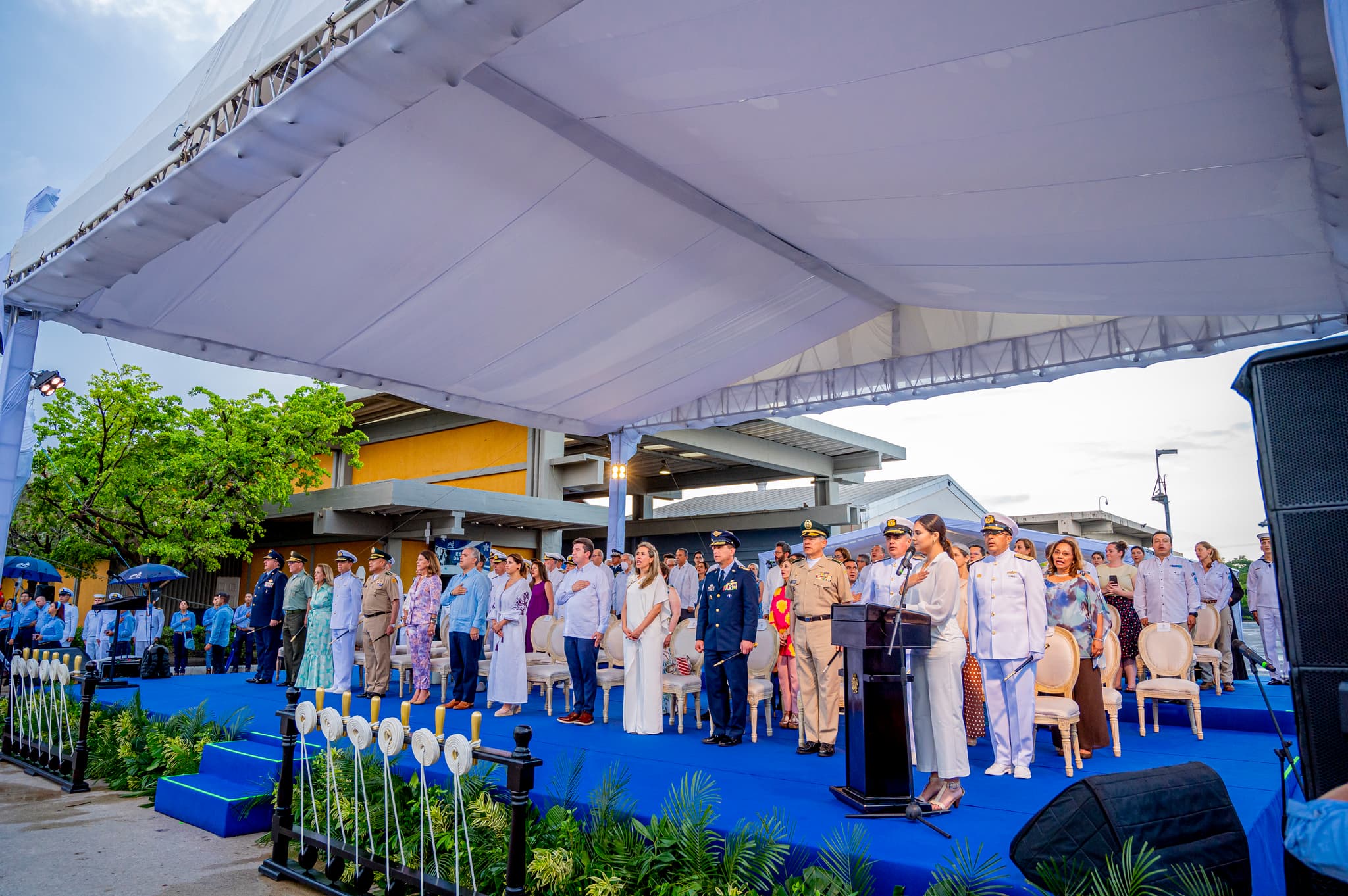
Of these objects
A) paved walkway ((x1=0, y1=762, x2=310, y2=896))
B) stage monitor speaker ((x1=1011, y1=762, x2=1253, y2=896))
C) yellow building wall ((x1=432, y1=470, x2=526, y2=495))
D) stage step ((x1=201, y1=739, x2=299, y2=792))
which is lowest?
paved walkway ((x1=0, y1=762, x2=310, y2=896))

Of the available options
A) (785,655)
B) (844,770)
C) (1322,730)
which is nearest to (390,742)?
(844,770)

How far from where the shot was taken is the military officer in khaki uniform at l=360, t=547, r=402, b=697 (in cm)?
896

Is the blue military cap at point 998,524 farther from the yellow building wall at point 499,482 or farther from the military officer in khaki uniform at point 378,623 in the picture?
the yellow building wall at point 499,482

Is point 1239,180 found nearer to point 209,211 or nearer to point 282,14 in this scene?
point 282,14

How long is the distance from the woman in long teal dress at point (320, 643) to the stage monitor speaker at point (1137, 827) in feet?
26.5

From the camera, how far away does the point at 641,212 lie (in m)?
6.88

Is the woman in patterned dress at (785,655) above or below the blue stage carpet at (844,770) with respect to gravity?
above

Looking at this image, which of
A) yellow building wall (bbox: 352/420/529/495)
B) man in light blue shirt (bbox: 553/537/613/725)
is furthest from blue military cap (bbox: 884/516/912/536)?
yellow building wall (bbox: 352/420/529/495)

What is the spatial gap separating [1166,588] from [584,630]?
648cm

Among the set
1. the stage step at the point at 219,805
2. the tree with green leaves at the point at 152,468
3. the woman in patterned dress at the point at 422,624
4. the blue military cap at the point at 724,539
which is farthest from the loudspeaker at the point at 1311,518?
the tree with green leaves at the point at 152,468

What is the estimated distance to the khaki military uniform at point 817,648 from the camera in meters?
6.19

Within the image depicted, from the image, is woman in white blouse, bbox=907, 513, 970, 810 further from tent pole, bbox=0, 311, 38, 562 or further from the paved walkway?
tent pole, bbox=0, 311, 38, 562

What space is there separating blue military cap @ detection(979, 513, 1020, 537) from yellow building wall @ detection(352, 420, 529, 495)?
727 inches

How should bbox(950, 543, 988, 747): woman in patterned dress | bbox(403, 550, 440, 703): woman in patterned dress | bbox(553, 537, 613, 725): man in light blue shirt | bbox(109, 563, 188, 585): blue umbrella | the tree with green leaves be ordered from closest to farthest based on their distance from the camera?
bbox(950, 543, 988, 747): woman in patterned dress, bbox(553, 537, 613, 725): man in light blue shirt, bbox(403, 550, 440, 703): woman in patterned dress, bbox(109, 563, 188, 585): blue umbrella, the tree with green leaves
